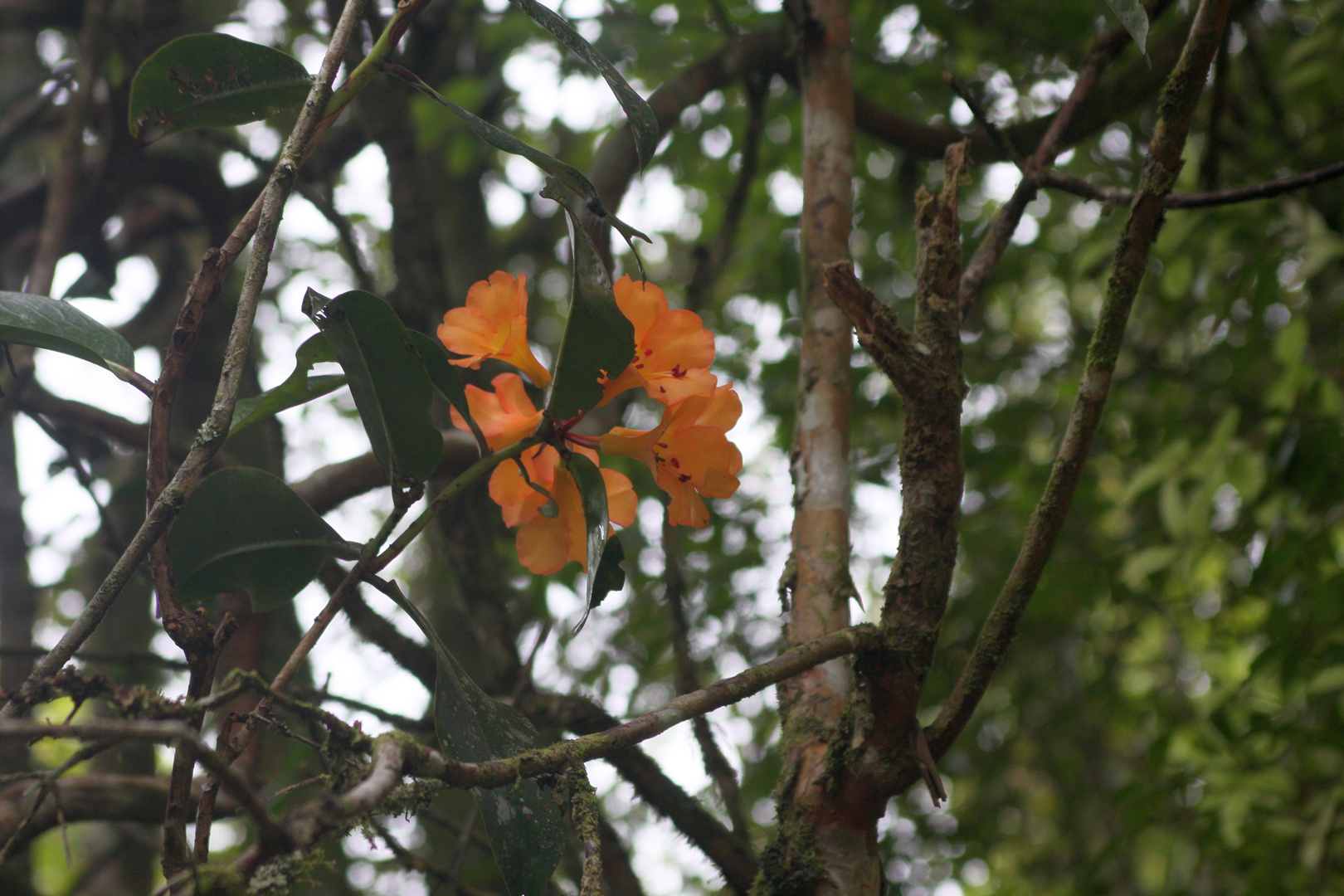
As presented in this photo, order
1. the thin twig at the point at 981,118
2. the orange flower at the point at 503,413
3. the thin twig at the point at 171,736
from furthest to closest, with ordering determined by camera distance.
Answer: the thin twig at the point at 981,118 < the orange flower at the point at 503,413 < the thin twig at the point at 171,736

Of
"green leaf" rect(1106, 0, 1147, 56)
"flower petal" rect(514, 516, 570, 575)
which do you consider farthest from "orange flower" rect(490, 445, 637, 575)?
"green leaf" rect(1106, 0, 1147, 56)

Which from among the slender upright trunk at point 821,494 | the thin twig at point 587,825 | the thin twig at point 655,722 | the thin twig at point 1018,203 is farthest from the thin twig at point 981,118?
the thin twig at point 587,825

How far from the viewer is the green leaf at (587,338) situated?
0.73m

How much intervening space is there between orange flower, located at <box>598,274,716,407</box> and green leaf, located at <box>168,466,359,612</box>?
0.33 meters

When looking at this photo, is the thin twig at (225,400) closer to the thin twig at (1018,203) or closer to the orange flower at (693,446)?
the orange flower at (693,446)

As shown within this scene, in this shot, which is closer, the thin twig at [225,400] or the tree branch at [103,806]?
the thin twig at [225,400]

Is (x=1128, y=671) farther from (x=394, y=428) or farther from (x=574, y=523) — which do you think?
(x=394, y=428)

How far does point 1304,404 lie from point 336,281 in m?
3.64

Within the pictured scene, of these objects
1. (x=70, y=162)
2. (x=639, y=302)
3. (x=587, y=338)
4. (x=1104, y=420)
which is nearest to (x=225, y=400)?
(x=587, y=338)

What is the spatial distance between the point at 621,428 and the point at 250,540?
0.36m

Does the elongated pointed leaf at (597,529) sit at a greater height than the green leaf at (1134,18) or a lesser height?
lesser

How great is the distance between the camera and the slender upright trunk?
0.92m

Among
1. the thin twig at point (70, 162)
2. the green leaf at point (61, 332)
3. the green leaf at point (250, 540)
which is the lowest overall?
the green leaf at point (250, 540)

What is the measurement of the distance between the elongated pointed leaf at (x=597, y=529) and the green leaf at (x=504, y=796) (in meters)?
0.14
